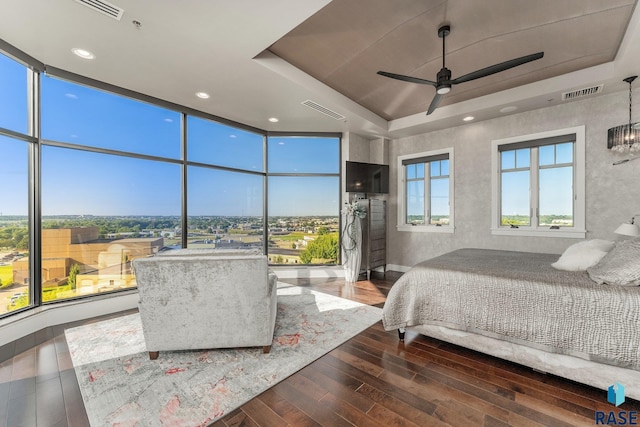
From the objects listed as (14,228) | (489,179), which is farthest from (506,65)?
(14,228)

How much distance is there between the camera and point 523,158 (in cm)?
436

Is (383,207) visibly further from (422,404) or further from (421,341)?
(422,404)

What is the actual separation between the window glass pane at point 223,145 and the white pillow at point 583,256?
463 cm

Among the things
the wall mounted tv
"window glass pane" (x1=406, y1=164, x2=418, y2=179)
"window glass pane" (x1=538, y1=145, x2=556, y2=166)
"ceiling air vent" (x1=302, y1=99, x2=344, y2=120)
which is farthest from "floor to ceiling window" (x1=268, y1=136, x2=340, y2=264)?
"window glass pane" (x1=538, y1=145, x2=556, y2=166)

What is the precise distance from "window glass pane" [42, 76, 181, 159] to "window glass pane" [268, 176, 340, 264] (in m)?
2.02

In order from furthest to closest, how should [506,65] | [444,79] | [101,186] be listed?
[101,186]
[444,79]
[506,65]

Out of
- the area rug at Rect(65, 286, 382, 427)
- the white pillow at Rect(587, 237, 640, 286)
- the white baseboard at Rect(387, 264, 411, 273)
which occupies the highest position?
the white pillow at Rect(587, 237, 640, 286)

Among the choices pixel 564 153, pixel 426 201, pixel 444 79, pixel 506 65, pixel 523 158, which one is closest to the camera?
pixel 506 65

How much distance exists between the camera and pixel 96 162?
135 inches

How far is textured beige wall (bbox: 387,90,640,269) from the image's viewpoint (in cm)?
355

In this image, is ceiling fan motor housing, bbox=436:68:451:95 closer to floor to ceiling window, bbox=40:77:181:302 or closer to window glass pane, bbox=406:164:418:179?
window glass pane, bbox=406:164:418:179

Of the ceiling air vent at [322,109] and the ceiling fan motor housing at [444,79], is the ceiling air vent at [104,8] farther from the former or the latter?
the ceiling fan motor housing at [444,79]

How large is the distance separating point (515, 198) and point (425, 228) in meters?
1.56

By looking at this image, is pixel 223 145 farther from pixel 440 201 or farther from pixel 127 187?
pixel 440 201
